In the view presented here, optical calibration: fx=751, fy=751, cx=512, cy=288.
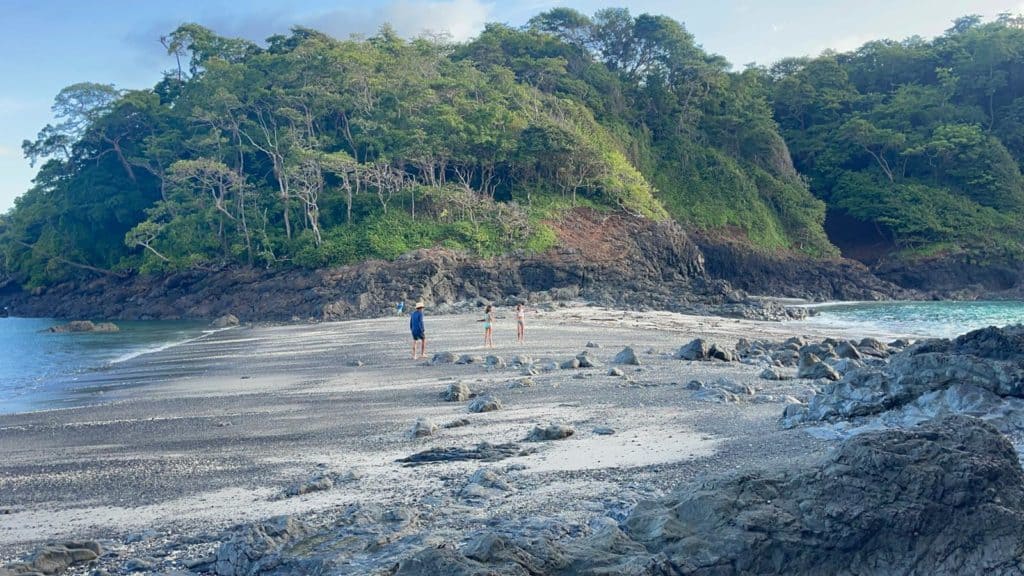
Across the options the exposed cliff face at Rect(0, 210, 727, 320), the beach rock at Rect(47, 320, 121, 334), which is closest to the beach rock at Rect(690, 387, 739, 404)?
the exposed cliff face at Rect(0, 210, 727, 320)

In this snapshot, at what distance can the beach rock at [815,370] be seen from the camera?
38.2 feet

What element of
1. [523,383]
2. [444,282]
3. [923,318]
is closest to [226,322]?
[444,282]

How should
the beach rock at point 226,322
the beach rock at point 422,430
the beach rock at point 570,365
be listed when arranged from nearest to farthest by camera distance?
the beach rock at point 422,430 < the beach rock at point 570,365 < the beach rock at point 226,322

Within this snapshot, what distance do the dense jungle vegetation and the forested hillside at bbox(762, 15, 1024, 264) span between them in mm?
169

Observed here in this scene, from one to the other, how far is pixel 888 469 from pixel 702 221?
45237mm

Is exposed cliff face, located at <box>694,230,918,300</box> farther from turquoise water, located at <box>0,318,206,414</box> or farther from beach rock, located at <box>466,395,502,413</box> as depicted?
beach rock, located at <box>466,395,502,413</box>

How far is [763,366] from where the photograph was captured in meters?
13.8

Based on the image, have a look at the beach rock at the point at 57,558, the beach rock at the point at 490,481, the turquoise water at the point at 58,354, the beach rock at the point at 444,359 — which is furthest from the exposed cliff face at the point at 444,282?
the beach rock at the point at 57,558

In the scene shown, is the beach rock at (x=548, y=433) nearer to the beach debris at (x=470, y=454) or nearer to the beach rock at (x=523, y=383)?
the beach debris at (x=470, y=454)

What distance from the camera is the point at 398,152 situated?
3916 centimetres

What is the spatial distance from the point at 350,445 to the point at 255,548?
153 inches

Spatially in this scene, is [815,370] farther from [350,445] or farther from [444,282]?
[444,282]

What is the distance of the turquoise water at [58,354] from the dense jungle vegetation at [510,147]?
28.7 ft

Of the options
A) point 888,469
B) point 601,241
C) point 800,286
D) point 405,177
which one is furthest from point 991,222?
point 888,469
